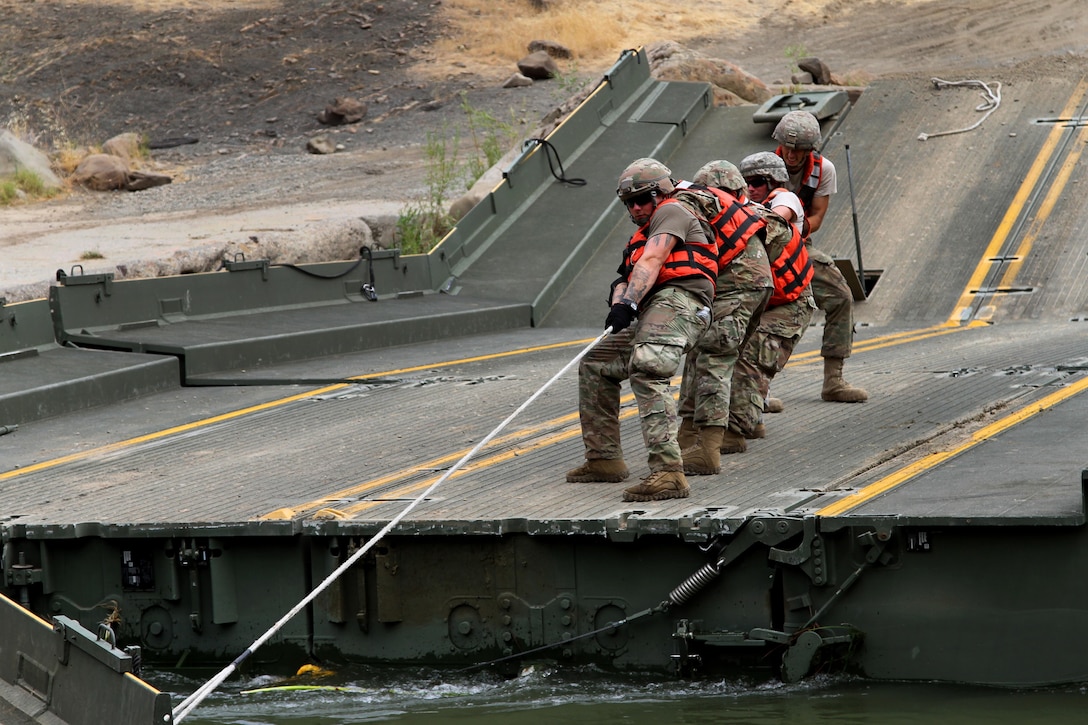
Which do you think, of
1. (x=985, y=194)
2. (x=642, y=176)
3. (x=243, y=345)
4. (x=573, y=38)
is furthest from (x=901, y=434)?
(x=573, y=38)

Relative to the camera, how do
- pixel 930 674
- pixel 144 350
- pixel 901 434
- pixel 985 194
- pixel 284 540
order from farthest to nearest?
pixel 985 194, pixel 144 350, pixel 901 434, pixel 284 540, pixel 930 674

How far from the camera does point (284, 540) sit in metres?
7.05

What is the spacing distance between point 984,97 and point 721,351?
11.5m

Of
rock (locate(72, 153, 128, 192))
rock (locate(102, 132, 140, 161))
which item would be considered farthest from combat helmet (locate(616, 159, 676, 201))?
rock (locate(102, 132, 140, 161))

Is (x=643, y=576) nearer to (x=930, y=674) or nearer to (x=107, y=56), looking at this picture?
(x=930, y=674)

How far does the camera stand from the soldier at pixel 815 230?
385 inches

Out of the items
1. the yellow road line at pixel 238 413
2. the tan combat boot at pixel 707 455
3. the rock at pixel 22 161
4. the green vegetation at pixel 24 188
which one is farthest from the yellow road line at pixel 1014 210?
the rock at pixel 22 161

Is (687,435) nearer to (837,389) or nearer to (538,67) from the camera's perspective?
(837,389)

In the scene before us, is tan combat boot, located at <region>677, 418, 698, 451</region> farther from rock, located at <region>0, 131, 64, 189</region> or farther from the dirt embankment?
rock, located at <region>0, 131, 64, 189</region>

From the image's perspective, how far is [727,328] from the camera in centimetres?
801

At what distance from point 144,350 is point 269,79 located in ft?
78.0

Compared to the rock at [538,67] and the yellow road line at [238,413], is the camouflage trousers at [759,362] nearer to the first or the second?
the yellow road line at [238,413]

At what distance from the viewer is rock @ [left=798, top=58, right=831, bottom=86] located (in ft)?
75.4

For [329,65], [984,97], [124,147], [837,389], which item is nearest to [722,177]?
[837,389]
